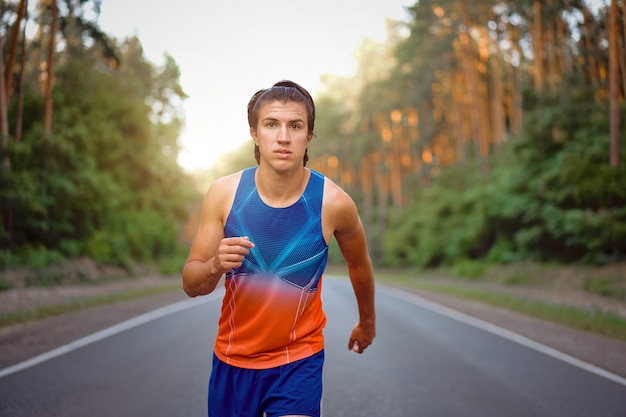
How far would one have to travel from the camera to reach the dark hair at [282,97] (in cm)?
279

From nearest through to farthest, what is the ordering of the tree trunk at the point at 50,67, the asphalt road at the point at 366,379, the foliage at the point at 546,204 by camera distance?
the asphalt road at the point at 366,379, the foliage at the point at 546,204, the tree trunk at the point at 50,67

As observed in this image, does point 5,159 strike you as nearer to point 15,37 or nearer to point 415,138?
point 15,37

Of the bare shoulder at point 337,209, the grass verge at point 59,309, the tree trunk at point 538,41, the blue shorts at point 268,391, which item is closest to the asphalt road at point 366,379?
the grass verge at point 59,309

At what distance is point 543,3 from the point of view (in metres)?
32.3

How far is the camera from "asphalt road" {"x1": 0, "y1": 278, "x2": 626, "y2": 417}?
5.73m

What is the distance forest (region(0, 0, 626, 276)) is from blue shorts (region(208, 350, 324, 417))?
203 inches

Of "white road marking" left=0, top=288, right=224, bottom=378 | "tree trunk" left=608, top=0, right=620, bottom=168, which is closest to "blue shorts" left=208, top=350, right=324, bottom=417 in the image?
"white road marking" left=0, top=288, right=224, bottom=378

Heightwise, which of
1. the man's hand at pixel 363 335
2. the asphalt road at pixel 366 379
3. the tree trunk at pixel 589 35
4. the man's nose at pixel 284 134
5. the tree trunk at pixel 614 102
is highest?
the tree trunk at pixel 589 35

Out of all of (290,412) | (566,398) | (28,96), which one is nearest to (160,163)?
(28,96)

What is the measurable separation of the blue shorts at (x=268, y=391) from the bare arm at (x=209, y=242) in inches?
16.4

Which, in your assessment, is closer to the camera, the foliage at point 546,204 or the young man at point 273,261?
the young man at point 273,261

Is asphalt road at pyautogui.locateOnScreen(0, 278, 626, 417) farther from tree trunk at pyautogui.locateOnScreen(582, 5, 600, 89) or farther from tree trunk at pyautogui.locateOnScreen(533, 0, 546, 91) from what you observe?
tree trunk at pyautogui.locateOnScreen(582, 5, 600, 89)

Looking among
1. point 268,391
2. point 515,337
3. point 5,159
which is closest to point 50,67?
point 5,159

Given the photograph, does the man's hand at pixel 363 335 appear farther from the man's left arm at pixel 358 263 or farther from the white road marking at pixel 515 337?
the white road marking at pixel 515 337
